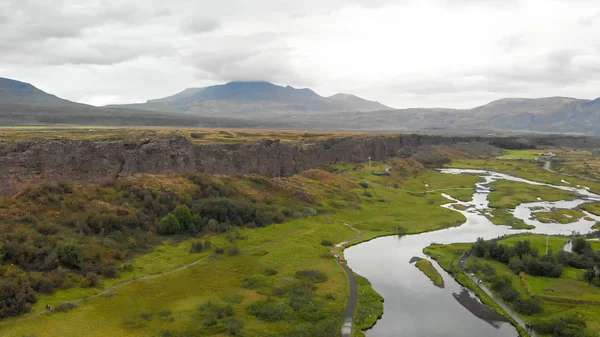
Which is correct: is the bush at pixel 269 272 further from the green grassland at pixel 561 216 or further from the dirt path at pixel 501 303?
the green grassland at pixel 561 216

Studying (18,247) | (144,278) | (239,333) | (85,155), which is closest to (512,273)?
(239,333)

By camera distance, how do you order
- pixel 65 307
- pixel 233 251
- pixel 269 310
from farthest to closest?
1. pixel 233 251
2. pixel 269 310
3. pixel 65 307

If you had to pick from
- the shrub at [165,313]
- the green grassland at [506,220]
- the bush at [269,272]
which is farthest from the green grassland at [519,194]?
the shrub at [165,313]

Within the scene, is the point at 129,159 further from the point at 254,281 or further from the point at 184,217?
the point at 254,281

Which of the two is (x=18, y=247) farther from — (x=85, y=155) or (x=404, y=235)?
(x=404, y=235)

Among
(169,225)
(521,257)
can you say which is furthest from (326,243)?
(521,257)

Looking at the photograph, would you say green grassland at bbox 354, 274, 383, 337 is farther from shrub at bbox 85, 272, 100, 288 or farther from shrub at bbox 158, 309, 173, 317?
shrub at bbox 85, 272, 100, 288

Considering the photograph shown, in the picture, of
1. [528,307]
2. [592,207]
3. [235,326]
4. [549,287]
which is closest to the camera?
[235,326]
